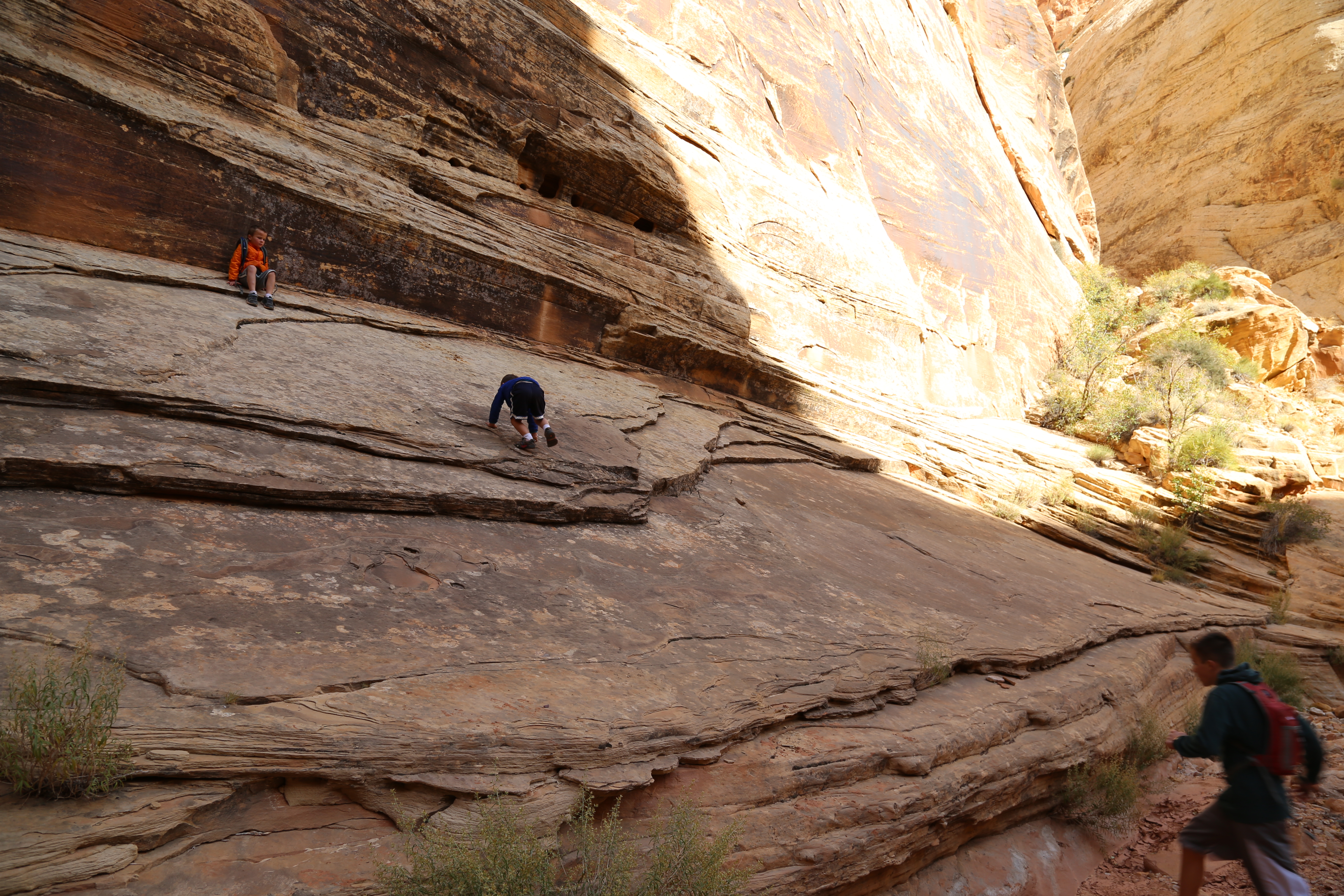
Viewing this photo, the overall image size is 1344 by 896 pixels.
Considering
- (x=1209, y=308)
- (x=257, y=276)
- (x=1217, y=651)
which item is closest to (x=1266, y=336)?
(x=1209, y=308)

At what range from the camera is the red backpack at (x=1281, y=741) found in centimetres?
357

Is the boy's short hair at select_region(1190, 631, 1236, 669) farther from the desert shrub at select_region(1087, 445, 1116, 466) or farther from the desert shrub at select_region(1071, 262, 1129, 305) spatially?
the desert shrub at select_region(1071, 262, 1129, 305)

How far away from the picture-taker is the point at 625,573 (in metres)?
5.82

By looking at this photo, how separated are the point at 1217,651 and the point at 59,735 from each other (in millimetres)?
5461

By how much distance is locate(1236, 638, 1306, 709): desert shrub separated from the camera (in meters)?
8.87

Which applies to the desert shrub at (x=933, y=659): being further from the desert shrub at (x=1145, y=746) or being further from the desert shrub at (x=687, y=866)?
the desert shrub at (x=687, y=866)

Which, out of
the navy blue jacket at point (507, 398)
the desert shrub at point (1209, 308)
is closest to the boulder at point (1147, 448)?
the desert shrub at point (1209, 308)

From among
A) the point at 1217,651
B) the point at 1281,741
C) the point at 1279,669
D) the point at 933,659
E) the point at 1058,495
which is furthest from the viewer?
the point at 1058,495

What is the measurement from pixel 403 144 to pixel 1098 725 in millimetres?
12100

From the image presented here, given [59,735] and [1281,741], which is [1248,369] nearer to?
[1281,741]

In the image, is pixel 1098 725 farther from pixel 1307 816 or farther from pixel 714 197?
pixel 714 197

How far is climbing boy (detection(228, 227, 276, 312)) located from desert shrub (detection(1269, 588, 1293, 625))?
1569cm

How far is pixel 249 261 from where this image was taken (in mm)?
8398

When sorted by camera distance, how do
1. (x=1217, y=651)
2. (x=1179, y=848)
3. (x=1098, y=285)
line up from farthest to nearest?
(x=1098, y=285) → (x=1179, y=848) → (x=1217, y=651)
